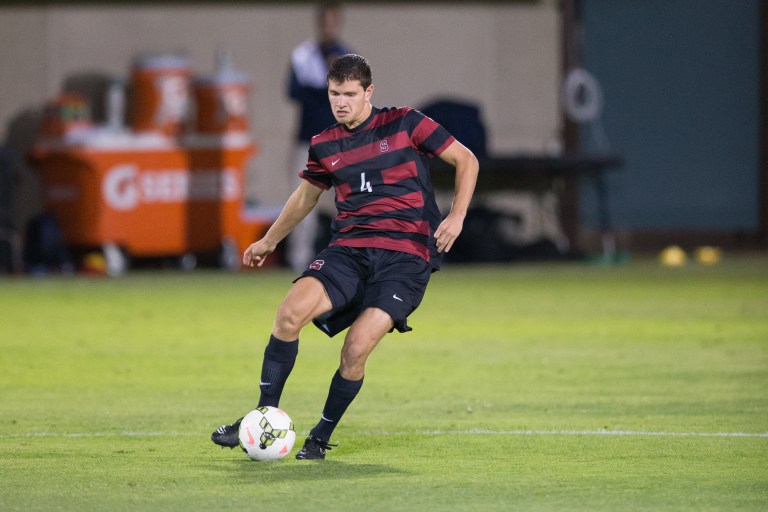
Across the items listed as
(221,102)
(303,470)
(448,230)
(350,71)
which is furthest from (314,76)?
(303,470)

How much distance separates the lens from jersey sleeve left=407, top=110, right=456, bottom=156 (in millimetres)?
6969

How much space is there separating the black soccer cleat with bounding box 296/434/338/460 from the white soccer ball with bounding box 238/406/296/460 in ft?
0.37

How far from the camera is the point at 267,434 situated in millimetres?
6457

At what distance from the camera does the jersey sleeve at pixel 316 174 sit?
23.1ft

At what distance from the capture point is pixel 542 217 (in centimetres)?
2102

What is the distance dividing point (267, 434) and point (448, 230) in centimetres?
117

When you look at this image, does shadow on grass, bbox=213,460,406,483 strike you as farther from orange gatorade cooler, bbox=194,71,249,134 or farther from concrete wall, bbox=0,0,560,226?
concrete wall, bbox=0,0,560,226

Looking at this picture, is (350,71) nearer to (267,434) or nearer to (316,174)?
(316,174)

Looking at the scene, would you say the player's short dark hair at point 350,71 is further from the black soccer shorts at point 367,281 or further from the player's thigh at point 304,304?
the player's thigh at point 304,304

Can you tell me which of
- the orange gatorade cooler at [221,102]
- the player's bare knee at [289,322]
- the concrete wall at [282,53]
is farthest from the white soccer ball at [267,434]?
the concrete wall at [282,53]

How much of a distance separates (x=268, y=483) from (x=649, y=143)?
16.0m

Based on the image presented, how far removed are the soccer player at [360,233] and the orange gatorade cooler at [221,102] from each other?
11022 millimetres

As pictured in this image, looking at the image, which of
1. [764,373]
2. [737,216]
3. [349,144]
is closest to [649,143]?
[737,216]

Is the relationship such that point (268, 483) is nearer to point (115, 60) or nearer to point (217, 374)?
point (217, 374)
